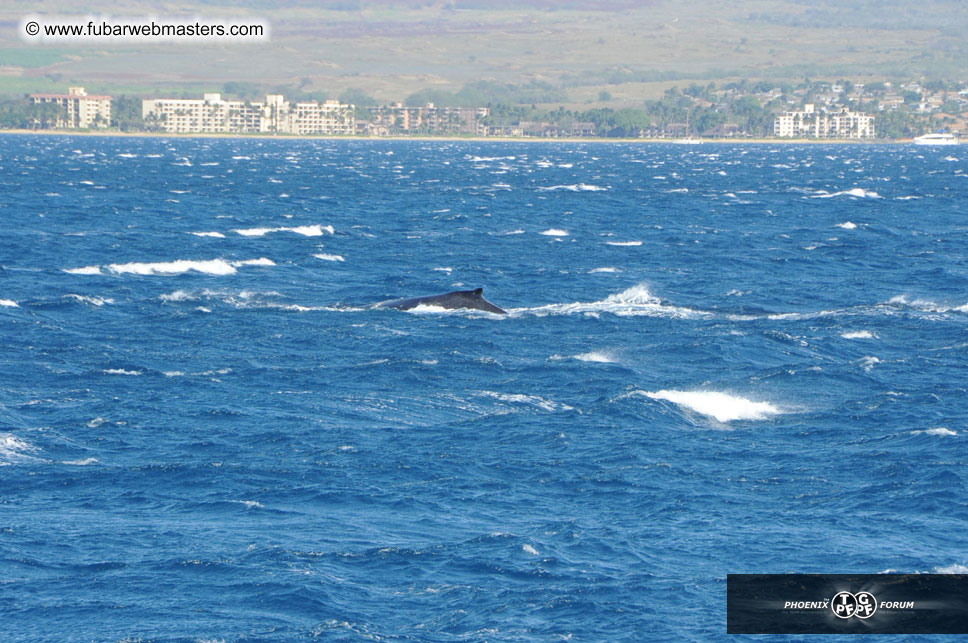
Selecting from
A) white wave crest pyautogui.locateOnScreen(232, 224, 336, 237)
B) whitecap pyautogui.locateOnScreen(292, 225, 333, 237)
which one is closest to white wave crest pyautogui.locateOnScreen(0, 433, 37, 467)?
white wave crest pyautogui.locateOnScreen(232, 224, 336, 237)

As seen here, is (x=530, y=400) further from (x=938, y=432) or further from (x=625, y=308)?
(x=625, y=308)

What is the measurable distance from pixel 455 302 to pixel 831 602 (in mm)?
34974

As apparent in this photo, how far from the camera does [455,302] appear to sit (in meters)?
58.8

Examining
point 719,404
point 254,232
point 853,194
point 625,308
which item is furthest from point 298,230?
point 853,194

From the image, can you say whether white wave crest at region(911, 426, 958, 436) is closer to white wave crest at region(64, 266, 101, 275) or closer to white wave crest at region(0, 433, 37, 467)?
white wave crest at region(0, 433, 37, 467)

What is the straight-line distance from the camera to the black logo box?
24906 millimetres

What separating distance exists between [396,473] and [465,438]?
364 cm

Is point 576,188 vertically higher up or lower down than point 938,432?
higher up

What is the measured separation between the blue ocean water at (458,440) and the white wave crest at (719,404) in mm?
143

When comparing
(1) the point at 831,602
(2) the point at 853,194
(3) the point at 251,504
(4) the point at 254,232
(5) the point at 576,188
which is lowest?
(3) the point at 251,504

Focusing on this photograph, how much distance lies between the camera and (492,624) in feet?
81.5

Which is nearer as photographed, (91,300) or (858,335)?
(858,335)

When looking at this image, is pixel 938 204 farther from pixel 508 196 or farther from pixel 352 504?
A: pixel 352 504

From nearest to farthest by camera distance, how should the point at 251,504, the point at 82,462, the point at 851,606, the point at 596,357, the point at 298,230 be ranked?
the point at 851,606, the point at 251,504, the point at 82,462, the point at 596,357, the point at 298,230
